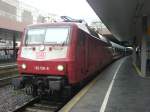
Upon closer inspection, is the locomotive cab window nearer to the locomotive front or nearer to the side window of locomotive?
the locomotive front

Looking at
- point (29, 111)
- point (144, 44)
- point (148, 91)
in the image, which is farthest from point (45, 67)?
point (144, 44)

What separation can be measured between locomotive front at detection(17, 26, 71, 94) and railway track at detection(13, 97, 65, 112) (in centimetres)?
37

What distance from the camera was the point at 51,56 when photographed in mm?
9641

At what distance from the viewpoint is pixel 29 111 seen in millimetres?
8930

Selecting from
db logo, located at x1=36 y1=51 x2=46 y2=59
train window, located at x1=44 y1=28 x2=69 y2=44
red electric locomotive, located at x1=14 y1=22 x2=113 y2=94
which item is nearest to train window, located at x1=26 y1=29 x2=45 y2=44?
red electric locomotive, located at x1=14 y1=22 x2=113 y2=94

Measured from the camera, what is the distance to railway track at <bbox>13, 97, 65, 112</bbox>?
902 centimetres

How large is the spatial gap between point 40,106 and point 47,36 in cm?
236

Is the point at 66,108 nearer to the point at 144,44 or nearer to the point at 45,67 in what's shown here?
the point at 45,67

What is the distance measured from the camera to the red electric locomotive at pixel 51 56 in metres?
9.45

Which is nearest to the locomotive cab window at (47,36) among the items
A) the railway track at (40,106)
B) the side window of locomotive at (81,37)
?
the side window of locomotive at (81,37)

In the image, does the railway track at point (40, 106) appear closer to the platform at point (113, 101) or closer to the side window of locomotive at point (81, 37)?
the platform at point (113, 101)

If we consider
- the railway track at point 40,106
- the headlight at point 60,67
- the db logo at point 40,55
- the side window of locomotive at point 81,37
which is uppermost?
the side window of locomotive at point 81,37

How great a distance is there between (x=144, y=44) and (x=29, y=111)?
1097 cm

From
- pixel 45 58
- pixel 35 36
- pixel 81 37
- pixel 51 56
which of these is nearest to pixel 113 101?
pixel 51 56
